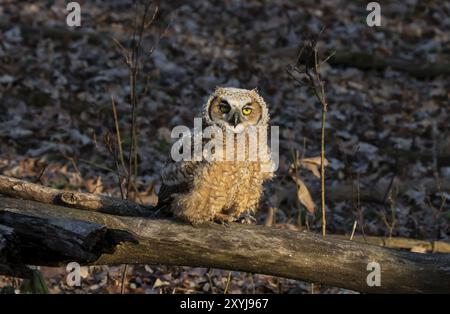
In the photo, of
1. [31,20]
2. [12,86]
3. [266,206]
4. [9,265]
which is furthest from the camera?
[31,20]

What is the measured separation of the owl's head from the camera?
4871 mm

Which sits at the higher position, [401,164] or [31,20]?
[31,20]

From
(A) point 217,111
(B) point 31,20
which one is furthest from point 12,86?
(A) point 217,111

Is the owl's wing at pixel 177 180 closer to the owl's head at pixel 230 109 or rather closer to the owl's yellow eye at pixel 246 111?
the owl's head at pixel 230 109

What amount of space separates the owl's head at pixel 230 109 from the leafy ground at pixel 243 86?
171 cm

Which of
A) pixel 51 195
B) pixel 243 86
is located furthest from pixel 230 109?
pixel 243 86

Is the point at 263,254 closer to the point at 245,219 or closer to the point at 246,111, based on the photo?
the point at 245,219

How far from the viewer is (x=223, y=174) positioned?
4797 mm

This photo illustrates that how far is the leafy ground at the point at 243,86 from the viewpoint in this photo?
7715 mm

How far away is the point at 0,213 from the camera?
4215 millimetres

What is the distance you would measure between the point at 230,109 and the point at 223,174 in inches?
18.2

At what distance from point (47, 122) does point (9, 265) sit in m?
5.99

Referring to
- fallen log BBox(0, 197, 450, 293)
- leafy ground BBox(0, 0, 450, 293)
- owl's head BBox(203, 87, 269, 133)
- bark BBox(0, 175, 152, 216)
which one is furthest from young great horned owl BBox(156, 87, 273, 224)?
leafy ground BBox(0, 0, 450, 293)
